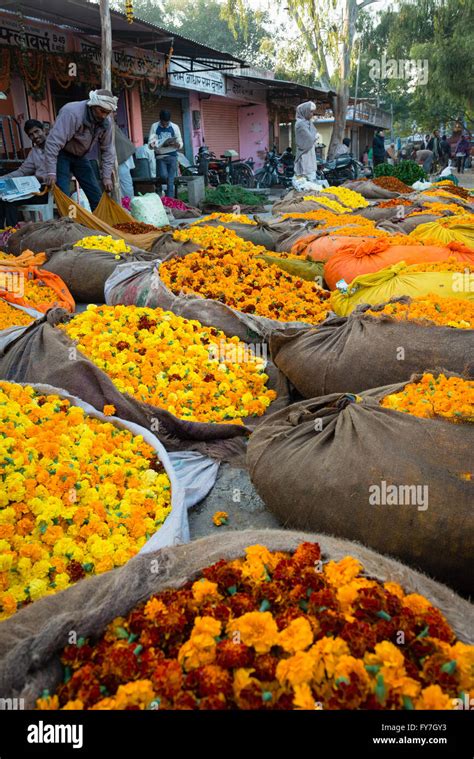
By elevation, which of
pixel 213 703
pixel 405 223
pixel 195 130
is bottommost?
pixel 213 703

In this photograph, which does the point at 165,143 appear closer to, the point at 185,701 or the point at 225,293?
the point at 225,293

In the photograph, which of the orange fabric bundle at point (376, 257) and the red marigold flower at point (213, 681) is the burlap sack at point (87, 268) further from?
the red marigold flower at point (213, 681)

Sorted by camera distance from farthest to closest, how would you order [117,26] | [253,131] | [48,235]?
[253,131] < [117,26] < [48,235]

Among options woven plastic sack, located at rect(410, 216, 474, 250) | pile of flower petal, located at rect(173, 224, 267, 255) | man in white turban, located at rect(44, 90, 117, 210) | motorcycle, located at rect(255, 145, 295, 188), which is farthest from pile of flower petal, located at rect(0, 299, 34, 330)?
motorcycle, located at rect(255, 145, 295, 188)

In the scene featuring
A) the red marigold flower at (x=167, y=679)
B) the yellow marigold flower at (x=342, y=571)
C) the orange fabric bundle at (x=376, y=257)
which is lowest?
the red marigold flower at (x=167, y=679)

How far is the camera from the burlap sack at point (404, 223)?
6.81 metres

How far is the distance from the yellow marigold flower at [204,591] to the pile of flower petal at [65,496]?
0.69m

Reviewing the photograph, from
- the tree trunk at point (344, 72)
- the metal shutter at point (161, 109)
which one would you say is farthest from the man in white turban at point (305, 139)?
the tree trunk at point (344, 72)

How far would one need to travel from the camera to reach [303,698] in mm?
1247

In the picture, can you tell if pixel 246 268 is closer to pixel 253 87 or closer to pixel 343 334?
pixel 343 334

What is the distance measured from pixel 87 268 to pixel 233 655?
483cm

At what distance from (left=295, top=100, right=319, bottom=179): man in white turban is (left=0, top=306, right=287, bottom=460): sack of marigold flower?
9.29 m

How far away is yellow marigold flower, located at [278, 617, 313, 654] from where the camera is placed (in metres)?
1.35

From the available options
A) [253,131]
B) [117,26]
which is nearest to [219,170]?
[117,26]
